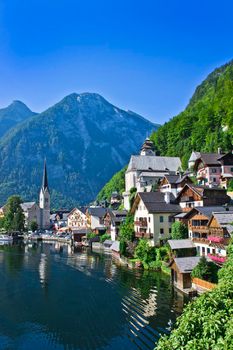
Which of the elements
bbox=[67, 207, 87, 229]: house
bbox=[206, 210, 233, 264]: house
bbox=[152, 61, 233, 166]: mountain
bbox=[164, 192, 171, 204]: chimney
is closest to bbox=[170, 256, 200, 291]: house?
bbox=[206, 210, 233, 264]: house

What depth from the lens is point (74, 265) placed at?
68938 millimetres

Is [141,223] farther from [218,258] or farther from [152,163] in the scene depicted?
[152,163]

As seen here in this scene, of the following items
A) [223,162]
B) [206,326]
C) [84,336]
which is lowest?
[84,336]

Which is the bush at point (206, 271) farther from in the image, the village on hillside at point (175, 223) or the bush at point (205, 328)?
the bush at point (205, 328)

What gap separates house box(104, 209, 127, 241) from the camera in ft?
311

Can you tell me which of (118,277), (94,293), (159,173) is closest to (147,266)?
(118,277)

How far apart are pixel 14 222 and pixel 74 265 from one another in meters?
91.4

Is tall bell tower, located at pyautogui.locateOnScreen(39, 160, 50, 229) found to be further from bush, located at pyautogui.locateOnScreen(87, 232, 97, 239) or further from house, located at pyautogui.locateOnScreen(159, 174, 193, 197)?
house, located at pyautogui.locateOnScreen(159, 174, 193, 197)

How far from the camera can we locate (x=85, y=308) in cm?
3850

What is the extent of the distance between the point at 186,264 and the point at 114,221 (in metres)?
52.8

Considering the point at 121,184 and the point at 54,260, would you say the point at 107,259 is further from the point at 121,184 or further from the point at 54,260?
the point at 121,184

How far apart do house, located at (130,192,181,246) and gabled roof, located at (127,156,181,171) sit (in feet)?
A: 150

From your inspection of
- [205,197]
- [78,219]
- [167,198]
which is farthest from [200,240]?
[78,219]

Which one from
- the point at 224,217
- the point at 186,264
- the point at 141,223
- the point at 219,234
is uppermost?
the point at 224,217
